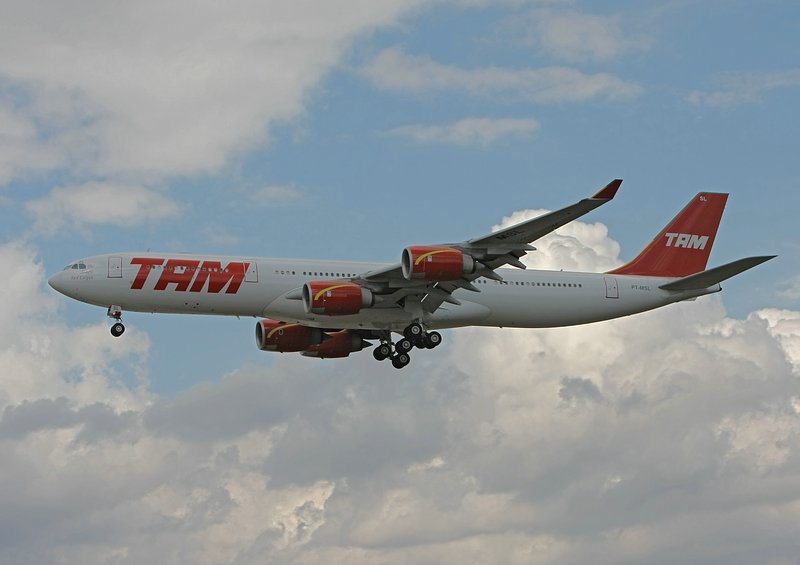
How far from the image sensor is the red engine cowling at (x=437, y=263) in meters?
61.4

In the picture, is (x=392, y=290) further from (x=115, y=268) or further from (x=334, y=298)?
(x=115, y=268)

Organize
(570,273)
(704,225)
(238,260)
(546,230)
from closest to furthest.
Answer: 1. (546,230)
2. (238,260)
3. (570,273)
4. (704,225)

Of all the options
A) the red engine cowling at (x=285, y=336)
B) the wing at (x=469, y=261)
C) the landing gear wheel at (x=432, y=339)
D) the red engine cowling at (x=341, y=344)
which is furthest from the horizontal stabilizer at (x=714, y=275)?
the red engine cowling at (x=285, y=336)

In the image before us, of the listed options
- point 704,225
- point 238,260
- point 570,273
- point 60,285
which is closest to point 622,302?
point 570,273

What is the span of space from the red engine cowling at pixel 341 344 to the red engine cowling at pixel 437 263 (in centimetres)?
1244

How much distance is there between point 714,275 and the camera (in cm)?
6838

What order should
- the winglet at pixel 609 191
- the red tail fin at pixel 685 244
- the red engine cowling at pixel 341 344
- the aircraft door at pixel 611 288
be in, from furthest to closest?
the red tail fin at pixel 685 244
the red engine cowling at pixel 341 344
the aircraft door at pixel 611 288
the winglet at pixel 609 191

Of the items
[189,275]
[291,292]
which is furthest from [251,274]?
[189,275]

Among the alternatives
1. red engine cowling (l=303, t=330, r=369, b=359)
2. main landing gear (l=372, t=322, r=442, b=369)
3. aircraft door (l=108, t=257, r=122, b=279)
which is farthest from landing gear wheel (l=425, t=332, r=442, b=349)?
aircraft door (l=108, t=257, r=122, b=279)

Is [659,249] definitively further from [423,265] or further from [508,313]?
[423,265]

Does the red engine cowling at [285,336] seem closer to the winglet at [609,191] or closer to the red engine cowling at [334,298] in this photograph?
the red engine cowling at [334,298]

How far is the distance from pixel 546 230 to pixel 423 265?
5.73m

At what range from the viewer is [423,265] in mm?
61344

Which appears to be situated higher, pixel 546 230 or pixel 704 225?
pixel 704 225
